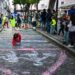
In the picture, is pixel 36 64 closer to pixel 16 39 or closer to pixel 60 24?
pixel 16 39

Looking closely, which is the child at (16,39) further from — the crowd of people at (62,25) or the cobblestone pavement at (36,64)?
the cobblestone pavement at (36,64)

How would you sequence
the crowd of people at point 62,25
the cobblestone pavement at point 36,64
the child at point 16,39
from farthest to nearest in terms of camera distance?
the child at point 16,39 < the crowd of people at point 62,25 < the cobblestone pavement at point 36,64

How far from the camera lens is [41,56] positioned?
16.4m

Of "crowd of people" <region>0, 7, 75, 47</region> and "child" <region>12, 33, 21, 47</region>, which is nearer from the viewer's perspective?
"crowd of people" <region>0, 7, 75, 47</region>

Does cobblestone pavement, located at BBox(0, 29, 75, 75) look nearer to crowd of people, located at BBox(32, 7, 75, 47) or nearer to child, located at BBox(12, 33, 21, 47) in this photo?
crowd of people, located at BBox(32, 7, 75, 47)

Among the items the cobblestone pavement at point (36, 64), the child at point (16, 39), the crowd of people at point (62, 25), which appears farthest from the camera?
the child at point (16, 39)

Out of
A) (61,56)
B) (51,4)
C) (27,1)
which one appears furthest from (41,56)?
(27,1)

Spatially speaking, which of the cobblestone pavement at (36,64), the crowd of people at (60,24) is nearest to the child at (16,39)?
the crowd of people at (60,24)

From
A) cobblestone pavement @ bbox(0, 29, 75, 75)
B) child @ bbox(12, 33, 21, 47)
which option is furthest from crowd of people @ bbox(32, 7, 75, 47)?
child @ bbox(12, 33, 21, 47)

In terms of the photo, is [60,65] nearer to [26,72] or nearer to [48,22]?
[26,72]

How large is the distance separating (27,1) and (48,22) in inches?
1438

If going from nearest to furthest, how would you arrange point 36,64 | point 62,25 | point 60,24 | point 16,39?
point 36,64
point 16,39
point 62,25
point 60,24

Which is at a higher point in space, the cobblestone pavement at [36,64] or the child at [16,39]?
the cobblestone pavement at [36,64]

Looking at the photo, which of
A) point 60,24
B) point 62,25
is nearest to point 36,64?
point 62,25
